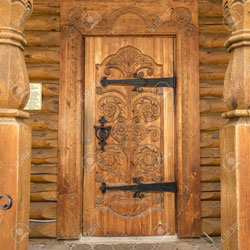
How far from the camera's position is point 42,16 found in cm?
286

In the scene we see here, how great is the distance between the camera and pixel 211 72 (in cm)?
286

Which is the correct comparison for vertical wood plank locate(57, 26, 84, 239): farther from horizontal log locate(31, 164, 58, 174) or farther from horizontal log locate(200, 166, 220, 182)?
horizontal log locate(200, 166, 220, 182)

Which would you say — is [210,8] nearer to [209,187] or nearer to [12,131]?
[209,187]

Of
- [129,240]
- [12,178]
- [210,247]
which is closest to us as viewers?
[12,178]

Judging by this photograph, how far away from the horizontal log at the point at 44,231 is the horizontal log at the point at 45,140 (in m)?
0.81

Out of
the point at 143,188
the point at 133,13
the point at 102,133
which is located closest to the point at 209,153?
the point at 143,188

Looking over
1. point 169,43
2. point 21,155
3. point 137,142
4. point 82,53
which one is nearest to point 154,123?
point 137,142

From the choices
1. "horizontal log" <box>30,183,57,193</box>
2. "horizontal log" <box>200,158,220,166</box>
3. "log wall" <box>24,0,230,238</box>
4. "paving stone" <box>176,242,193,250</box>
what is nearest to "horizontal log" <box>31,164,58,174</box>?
"log wall" <box>24,0,230,238</box>

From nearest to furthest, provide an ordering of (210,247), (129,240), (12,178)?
1. (12,178)
2. (210,247)
3. (129,240)

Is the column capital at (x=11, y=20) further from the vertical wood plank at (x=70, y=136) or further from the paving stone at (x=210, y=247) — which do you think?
the paving stone at (x=210, y=247)

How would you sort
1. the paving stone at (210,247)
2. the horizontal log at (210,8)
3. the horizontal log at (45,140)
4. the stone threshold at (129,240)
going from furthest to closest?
the horizontal log at (210,8) → the horizontal log at (45,140) → the stone threshold at (129,240) → the paving stone at (210,247)

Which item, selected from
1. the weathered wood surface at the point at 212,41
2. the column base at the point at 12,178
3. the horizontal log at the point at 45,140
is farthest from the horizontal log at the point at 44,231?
the weathered wood surface at the point at 212,41

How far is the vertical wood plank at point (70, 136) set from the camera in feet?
8.83

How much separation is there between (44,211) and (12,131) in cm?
151
